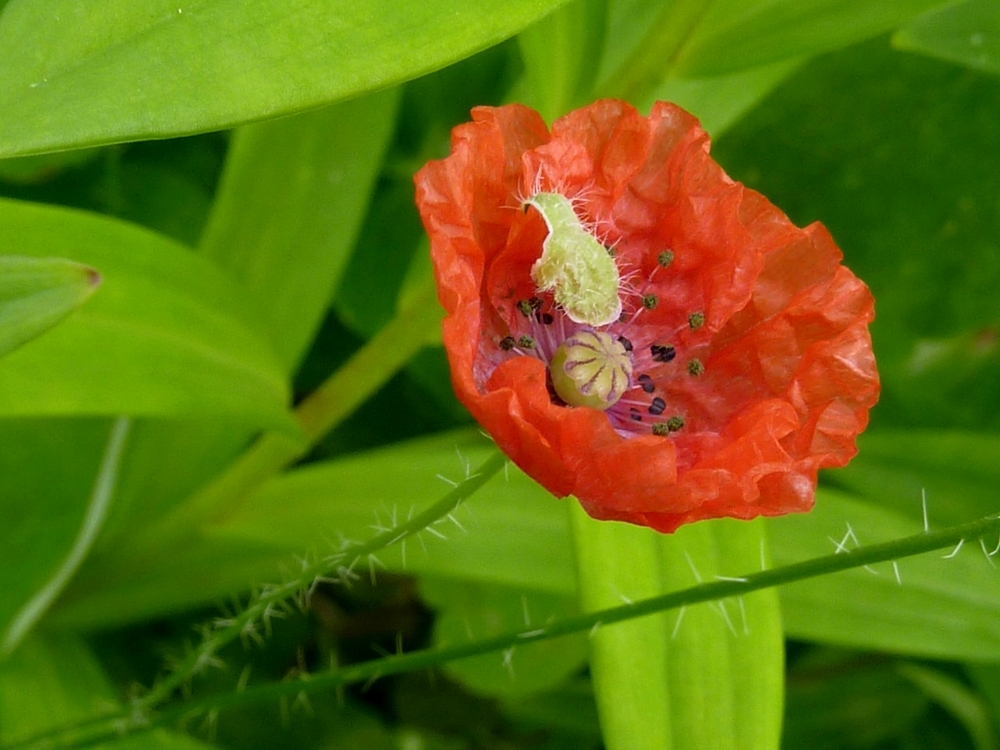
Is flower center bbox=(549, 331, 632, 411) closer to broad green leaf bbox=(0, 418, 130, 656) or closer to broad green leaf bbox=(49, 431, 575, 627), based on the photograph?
broad green leaf bbox=(49, 431, 575, 627)

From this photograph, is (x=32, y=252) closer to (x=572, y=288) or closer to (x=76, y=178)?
(x=572, y=288)

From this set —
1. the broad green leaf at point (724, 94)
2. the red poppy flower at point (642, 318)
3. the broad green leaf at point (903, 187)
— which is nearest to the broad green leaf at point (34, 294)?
the red poppy flower at point (642, 318)

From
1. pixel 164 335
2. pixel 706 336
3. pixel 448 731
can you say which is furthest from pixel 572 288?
pixel 448 731

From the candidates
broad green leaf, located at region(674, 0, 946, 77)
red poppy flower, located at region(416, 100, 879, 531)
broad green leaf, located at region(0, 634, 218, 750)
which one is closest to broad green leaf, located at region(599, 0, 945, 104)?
broad green leaf, located at region(674, 0, 946, 77)

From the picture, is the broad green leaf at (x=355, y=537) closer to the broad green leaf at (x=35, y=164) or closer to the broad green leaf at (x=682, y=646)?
the broad green leaf at (x=682, y=646)

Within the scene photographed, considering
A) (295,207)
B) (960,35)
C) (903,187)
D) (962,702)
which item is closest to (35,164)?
(295,207)

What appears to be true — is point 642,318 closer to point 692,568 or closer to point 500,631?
point 692,568

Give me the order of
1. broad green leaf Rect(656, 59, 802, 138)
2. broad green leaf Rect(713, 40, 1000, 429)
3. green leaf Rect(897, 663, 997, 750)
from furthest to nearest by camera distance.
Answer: broad green leaf Rect(713, 40, 1000, 429)
green leaf Rect(897, 663, 997, 750)
broad green leaf Rect(656, 59, 802, 138)
